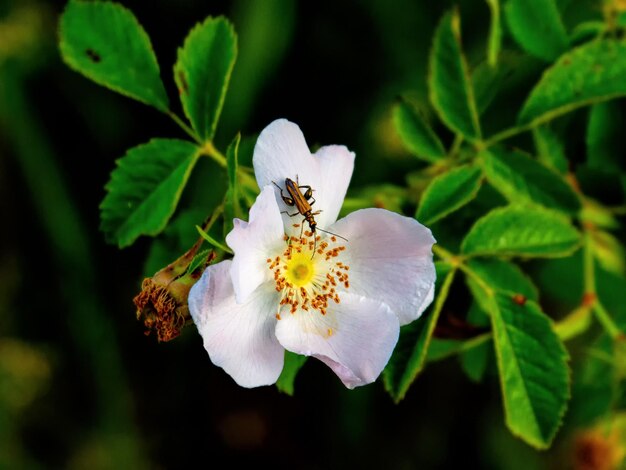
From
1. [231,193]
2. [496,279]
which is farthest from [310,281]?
[496,279]

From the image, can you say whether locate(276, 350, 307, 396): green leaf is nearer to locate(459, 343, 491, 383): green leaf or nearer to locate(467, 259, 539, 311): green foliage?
locate(467, 259, 539, 311): green foliage

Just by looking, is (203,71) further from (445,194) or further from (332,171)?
(445,194)

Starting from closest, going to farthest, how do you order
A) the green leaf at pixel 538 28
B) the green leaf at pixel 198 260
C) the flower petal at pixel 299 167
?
the green leaf at pixel 198 260
the flower petal at pixel 299 167
the green leaf at pixel 538 28

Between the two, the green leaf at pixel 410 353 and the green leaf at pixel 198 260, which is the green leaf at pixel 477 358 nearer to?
the green leaf at pixel 410 353

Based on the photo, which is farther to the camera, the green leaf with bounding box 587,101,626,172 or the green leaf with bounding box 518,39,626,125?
the green leaf with bounding box 587,101,626,172

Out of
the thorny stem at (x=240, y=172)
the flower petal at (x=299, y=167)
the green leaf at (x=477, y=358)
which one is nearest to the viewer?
the flower petal at (x=299, y=167)

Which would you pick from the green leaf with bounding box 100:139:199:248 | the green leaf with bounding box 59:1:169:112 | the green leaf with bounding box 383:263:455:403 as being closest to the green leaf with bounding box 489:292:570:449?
the green leaf with bounding box 383:263:455:403

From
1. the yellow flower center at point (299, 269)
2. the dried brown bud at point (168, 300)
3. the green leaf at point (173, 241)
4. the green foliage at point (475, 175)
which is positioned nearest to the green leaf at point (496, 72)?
the green foliage at point (475, 175)
